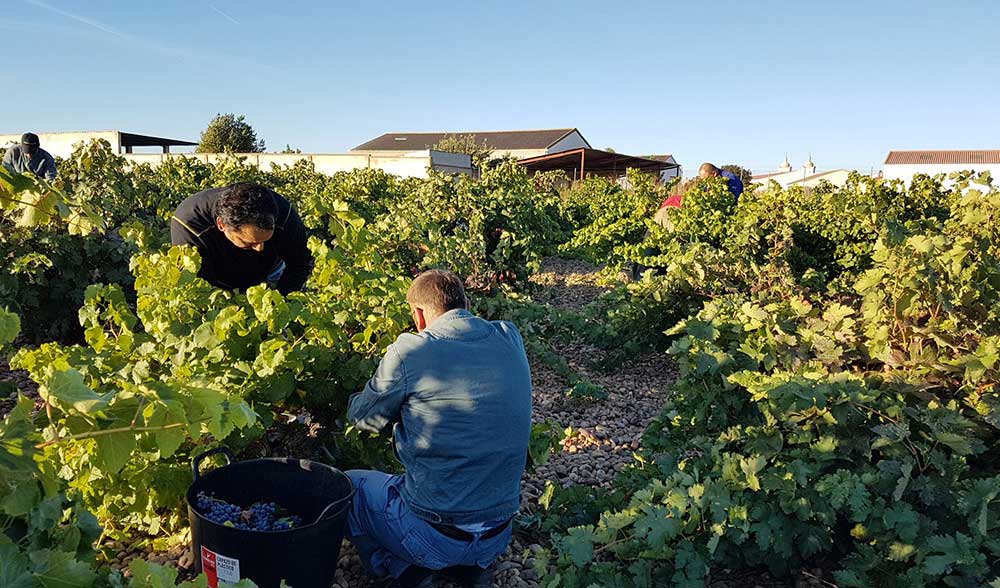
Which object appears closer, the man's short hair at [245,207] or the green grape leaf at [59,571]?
the green grape leaf at [59,571]

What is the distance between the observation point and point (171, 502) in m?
2.65

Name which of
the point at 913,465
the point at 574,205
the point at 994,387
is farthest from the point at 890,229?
the point at 574,205

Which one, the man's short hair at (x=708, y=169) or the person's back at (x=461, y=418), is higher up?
the man's short hair at (x=708, y=169)

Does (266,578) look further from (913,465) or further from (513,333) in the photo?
(913,465)

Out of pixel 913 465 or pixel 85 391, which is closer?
pixel 85 391

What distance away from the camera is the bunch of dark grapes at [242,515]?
2.36 m

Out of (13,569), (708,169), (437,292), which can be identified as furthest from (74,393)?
(708,169)

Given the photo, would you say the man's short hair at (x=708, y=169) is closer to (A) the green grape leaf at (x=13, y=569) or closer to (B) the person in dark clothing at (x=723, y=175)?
(B) the person in dark clothing at (x=723, y=175)

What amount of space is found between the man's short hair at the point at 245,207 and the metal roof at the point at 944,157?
140 feet

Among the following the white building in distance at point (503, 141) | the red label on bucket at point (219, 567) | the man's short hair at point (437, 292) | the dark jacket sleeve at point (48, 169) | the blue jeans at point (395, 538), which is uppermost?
the white building in distance at point (503, 141)

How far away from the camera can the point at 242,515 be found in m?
2.40

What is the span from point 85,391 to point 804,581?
2710 millimetres

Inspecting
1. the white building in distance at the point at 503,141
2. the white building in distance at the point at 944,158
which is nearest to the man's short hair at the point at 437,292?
the white building in distance at the point at 944,158

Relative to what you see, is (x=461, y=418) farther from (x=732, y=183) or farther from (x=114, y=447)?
(x=732, y=183)
